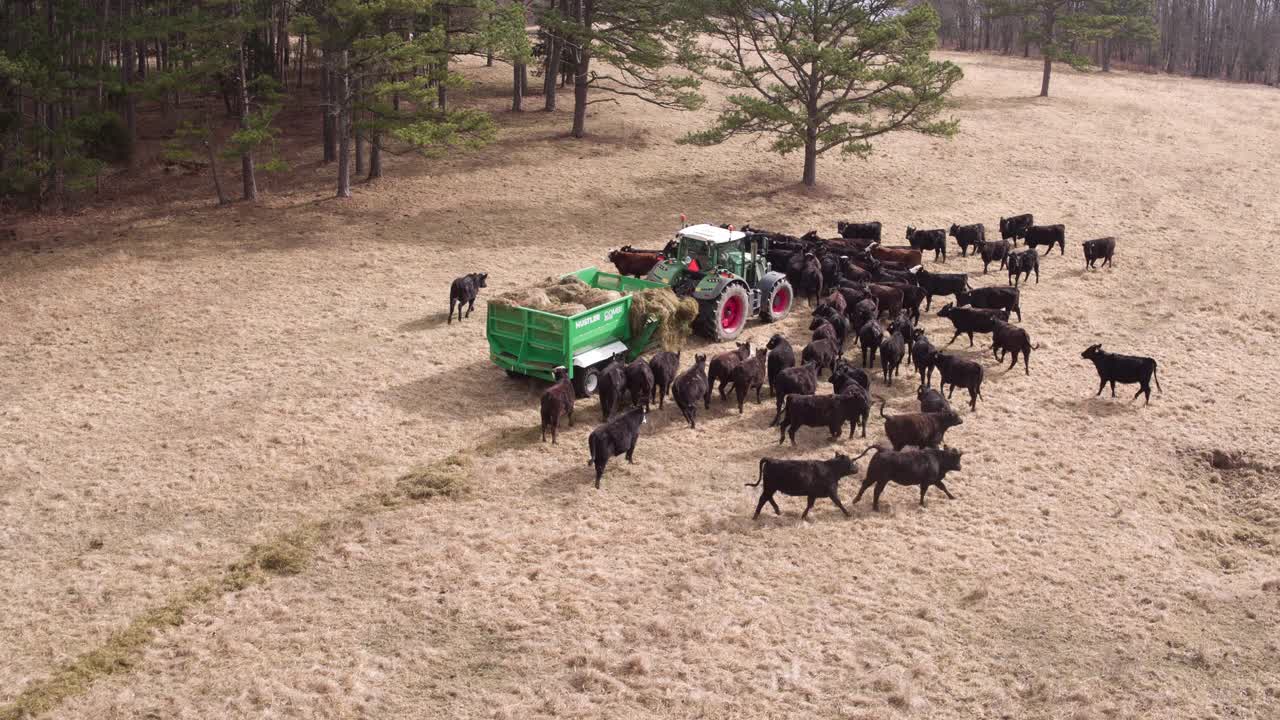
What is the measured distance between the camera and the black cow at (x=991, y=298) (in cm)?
2136

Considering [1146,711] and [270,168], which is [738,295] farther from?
[270,168]

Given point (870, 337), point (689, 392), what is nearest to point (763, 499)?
point (689, 392)

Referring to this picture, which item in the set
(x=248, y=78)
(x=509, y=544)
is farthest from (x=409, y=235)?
(x=509, y=544)

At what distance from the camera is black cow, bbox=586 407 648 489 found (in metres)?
14.1

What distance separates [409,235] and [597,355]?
503 inches

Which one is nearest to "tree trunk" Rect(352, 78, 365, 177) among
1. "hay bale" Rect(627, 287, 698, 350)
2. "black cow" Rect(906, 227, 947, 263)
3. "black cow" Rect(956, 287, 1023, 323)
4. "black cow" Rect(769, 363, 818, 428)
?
"hay bale" Rect(627, 287, 698, 350)

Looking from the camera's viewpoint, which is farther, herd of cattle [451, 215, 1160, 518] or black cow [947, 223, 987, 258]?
black cow [947, 223, 987, 258]

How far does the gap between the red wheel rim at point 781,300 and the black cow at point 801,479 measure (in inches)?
341

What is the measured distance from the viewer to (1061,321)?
22141 millimetres

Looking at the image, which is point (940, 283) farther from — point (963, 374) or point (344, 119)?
point (344, 119)

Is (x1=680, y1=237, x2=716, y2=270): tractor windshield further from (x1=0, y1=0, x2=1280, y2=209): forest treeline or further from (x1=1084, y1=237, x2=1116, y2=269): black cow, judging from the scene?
(x1=1084, y1=237, x2=1116, y2=269): black cow

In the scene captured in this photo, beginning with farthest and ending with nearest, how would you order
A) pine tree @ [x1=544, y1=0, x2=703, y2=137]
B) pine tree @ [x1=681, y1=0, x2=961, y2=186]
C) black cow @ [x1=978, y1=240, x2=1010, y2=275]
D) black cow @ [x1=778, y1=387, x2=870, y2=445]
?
pine tree @ [x1=544, y1=0, x2=703, y2=137] → pine tree @ [x1=681, y1=0, x2=961, y2=186] → black cow @ [x1=978, y1=240, x2=1010, y2=275] → black cow @ [x1=778, y1=387, x2=870, y2=445]

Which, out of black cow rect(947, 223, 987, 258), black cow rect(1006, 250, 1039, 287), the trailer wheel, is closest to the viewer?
the trailer wheel

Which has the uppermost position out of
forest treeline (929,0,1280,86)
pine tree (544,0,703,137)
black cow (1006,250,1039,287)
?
forest treeline (929,0,1280,86)
